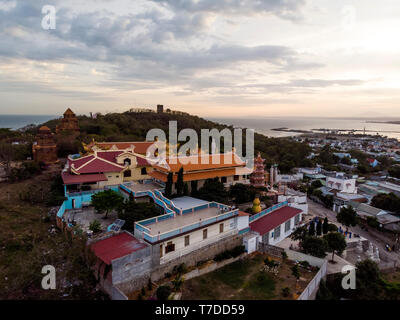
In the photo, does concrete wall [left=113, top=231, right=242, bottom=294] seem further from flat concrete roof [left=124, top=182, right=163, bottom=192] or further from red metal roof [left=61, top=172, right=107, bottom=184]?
red metal roof [left=61, top=172, right=107, bottom=184]

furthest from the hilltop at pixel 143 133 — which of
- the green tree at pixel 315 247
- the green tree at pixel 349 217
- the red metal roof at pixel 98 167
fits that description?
the green tree at pixel 315 247

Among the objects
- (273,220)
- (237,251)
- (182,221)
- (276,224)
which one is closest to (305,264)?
Result: (237,251)

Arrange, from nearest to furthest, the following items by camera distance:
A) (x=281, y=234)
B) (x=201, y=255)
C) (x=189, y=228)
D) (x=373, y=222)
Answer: (x=189, y=228)
(x=201, y=255)
(x=281, y=234)
(x=373, y=222)

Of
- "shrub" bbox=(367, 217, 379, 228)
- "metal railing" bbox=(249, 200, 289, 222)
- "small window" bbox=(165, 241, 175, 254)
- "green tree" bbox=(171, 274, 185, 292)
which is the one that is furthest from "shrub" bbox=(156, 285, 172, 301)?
"shrub" bbox=(367, 217, 379, 228)

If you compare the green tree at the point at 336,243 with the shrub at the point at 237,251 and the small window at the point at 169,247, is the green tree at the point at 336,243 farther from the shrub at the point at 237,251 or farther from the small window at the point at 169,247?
the small window at the point at 169,247

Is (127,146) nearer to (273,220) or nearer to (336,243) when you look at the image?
(273,220)
